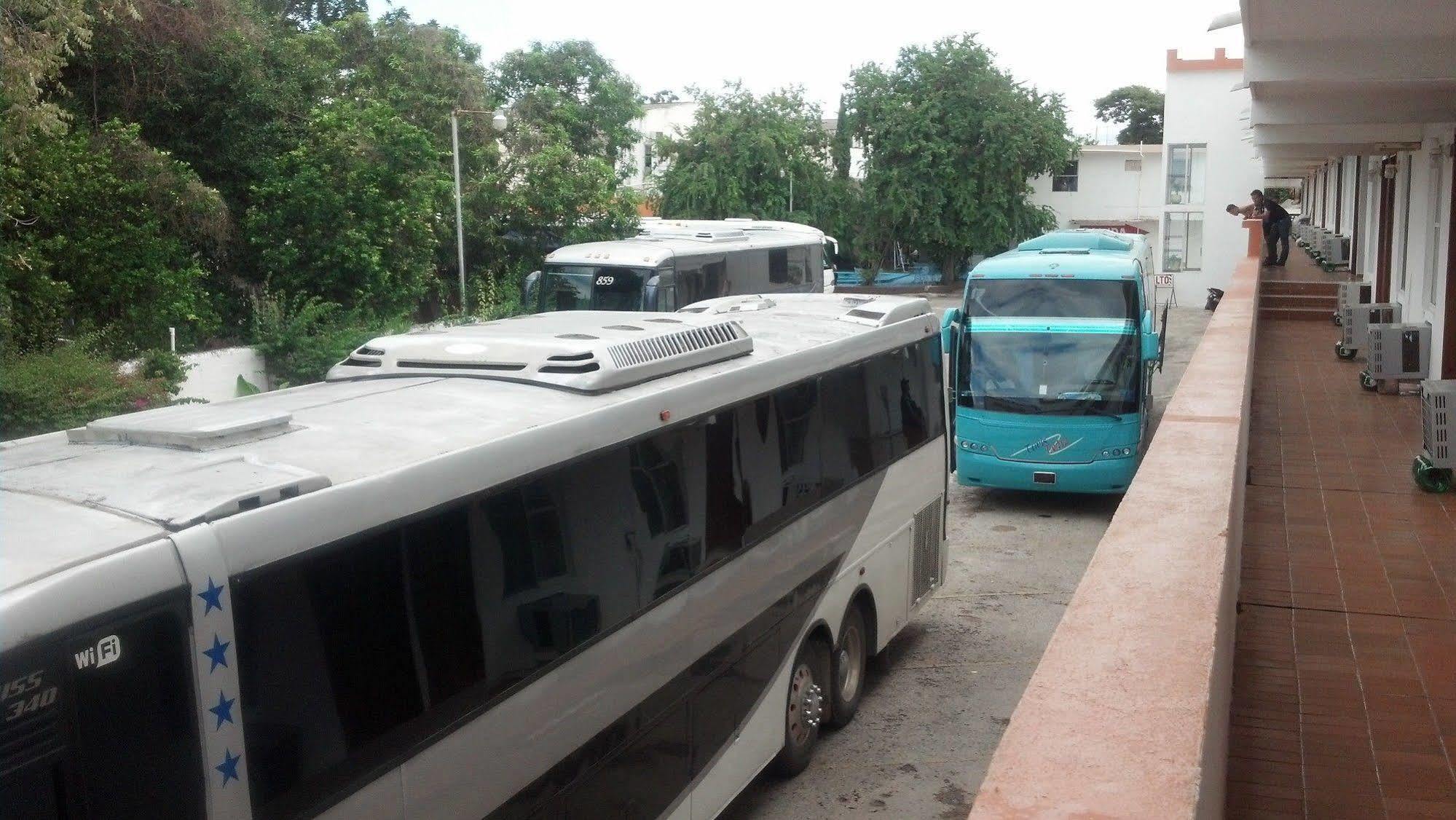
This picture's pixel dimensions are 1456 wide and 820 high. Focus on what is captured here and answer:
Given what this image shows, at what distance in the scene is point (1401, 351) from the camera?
45.0 feet

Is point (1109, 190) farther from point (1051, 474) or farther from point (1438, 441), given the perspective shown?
point (1438, 441)

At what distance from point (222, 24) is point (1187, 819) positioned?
26.5 meters

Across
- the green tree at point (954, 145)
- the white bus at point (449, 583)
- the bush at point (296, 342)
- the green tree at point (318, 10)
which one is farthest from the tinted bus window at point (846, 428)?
the green tree at point (954, 145)

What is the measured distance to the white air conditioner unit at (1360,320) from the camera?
16125 mm

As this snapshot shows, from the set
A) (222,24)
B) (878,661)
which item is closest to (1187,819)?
(878,661)

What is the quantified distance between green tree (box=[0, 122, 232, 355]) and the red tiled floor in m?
15.8

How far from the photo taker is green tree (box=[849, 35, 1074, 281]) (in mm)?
52406

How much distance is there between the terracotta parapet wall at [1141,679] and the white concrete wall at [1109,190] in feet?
186

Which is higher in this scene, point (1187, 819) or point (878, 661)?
point (1187, 819)

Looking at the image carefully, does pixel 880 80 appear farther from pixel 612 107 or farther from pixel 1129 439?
pixel 1129 439

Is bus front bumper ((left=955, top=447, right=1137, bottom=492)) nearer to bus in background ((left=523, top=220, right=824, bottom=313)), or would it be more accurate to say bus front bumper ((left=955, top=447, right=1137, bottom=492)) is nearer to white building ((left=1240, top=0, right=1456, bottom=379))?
white building ((left=1240, top=0, right=1456, bottom=379))

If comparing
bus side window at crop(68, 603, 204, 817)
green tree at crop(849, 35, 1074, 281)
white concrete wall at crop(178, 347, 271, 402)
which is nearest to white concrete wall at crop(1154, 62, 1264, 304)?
green tree at crop(849, 35, 1074, 281)

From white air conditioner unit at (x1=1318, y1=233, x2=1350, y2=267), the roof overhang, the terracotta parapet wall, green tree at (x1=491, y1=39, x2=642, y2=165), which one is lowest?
the terracotta parapet wall

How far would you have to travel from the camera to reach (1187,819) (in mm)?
2562
